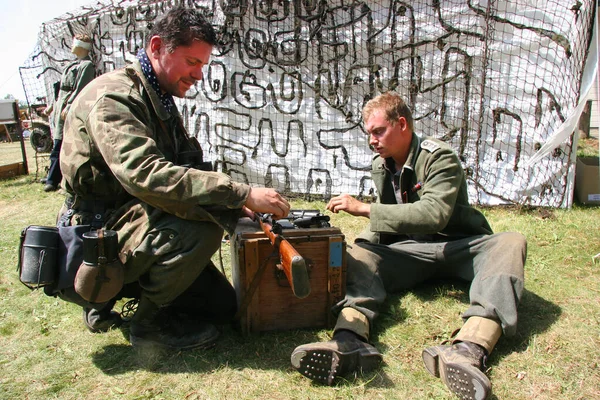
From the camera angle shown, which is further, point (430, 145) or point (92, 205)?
point (430, 145)

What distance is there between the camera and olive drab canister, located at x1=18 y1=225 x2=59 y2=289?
6.91 ft

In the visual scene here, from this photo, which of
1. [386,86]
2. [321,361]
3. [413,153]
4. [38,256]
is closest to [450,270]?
[413,153]

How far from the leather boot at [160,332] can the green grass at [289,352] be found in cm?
6

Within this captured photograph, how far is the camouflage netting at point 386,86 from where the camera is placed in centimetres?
507

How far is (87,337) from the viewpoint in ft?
8.76

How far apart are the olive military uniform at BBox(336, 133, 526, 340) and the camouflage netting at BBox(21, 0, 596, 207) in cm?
252

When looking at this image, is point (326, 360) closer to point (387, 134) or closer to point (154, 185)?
point (154, 185)

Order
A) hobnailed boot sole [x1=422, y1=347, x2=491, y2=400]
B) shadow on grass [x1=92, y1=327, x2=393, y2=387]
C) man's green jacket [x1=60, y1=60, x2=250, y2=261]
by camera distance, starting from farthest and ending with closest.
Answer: shadow on grass [x1=92, y1=327, x2=393, y2=387] < man's green jacket [x1=60, y1=60, x2=250, y2=261] < hobnailed boot sole [x1=422, y1=347, x2=491, y2=400]

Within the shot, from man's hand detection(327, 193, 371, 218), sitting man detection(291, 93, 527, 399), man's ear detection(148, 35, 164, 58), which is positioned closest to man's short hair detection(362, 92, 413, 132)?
sitting man detection(291, 93, 527, 399)

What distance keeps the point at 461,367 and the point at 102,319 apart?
1982mm

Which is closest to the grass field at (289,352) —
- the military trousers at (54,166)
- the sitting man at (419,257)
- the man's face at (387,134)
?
the sitting man at (419,257)

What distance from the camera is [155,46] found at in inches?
95.6

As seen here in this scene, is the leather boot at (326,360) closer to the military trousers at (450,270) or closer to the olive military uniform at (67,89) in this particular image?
the military trousers at (450,270)

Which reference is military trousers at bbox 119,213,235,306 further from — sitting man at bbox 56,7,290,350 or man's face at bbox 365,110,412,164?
man's face at bbox 365,110,412,164
